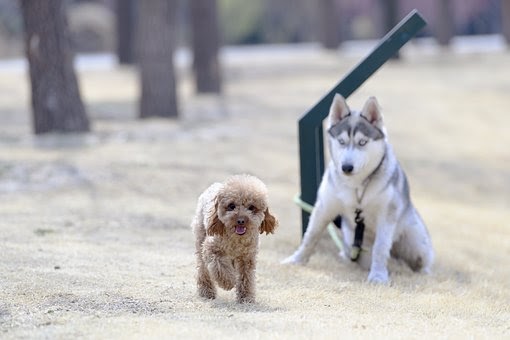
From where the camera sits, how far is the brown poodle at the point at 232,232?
6844 mm

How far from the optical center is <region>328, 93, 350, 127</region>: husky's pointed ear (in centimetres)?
898

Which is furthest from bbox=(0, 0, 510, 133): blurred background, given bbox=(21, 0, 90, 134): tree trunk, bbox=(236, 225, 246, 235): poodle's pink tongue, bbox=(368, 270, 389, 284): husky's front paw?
bbox=(236, 225, 246, 235): poodle's pink tongue

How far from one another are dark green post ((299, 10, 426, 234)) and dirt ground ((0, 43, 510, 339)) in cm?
63

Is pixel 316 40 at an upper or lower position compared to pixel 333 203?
lower

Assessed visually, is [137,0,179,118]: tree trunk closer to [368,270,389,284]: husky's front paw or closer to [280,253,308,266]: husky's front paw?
[280,253,308,266]: husky's front paw

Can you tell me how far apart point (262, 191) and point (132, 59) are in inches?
1147

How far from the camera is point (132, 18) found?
35.1 meters

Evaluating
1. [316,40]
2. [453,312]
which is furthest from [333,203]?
[316,40]

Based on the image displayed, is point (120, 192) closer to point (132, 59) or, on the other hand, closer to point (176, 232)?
point (176, 232)

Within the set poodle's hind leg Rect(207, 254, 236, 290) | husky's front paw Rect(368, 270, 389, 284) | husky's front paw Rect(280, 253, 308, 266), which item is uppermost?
poodle's hind leg Rect(207, 254, 236, 290)

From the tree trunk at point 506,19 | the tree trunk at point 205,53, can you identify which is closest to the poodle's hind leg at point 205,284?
the tree trunk at point 205,53

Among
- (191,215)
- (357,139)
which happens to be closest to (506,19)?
(191,215)

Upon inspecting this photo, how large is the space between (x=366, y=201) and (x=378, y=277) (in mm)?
631

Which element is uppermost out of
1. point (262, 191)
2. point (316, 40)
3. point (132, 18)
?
point (262, 191)
